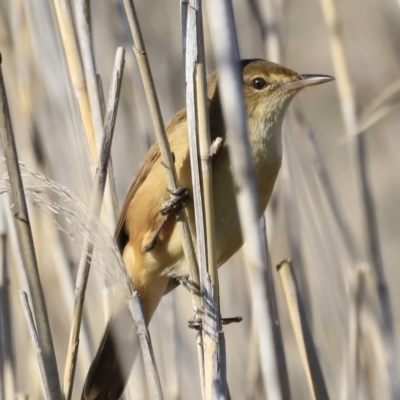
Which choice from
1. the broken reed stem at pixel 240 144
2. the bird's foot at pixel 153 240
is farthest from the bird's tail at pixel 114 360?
the broken reed stem at pixel 240 144

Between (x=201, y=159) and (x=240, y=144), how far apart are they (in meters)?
0.09

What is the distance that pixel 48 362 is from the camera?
4.53ft

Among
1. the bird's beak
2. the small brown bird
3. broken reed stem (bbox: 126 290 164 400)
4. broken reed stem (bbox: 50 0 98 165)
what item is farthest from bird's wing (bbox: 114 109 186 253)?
broken reed stem (bbox: 126 290 164 400)

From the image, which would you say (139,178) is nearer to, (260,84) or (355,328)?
(260,84)

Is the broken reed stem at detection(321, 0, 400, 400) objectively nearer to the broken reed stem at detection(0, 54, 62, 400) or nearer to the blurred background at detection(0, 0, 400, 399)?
the blurred background at detection(0, 0, 400, 399)

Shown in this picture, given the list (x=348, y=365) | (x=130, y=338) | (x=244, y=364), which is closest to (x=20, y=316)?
(x=130, y=338)

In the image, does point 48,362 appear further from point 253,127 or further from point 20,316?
Answer: point 20,316

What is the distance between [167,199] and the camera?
1908 millimetres

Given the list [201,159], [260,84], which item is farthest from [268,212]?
[201,159]

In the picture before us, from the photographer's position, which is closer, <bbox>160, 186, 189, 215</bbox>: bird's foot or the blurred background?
<bbox>160, 186, 189, 215</bbox>: bird's foot

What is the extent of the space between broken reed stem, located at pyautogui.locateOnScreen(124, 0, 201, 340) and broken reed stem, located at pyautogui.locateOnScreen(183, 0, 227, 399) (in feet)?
0.16

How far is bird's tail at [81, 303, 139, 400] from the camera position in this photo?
77.9 inches

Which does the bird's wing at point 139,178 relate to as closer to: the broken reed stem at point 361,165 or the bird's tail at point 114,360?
the bird's tail at point 114,360

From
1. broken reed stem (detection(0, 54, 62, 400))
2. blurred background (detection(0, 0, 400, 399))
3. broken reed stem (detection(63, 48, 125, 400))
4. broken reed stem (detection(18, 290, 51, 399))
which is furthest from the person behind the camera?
blurred background (detection(0, 0, 400, 399))
